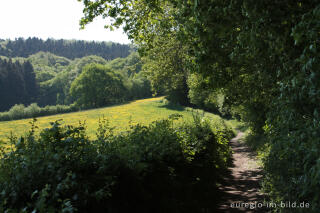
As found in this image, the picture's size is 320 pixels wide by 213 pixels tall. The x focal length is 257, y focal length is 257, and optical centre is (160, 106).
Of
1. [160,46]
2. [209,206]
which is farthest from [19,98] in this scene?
[209,206]

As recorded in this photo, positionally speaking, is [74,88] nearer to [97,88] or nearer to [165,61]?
[97,88]

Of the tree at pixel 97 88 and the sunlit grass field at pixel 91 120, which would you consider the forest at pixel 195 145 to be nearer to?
the sunlit grass field at pixel 91 120

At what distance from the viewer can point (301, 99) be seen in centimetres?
344

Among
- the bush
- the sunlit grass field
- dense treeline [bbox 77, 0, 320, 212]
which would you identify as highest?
dense treeline [bbox 77, 0, 320, 212]

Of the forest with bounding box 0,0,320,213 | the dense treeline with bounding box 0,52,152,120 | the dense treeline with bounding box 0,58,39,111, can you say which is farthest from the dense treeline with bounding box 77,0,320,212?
the dense treeline with bounding box 0,58,39,111

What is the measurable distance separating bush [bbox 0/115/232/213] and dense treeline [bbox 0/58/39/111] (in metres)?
84.3

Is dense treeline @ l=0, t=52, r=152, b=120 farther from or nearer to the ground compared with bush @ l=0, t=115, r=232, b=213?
farther from the ground

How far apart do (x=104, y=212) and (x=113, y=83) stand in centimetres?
7844

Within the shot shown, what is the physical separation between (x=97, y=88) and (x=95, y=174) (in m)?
73.8

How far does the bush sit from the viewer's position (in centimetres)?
301

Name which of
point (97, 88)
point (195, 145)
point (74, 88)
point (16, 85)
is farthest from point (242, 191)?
point (16, 85)

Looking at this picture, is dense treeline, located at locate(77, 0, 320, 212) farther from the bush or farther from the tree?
the tree

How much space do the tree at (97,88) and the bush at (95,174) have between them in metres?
66.1

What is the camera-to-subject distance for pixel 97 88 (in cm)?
7512
